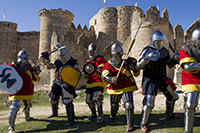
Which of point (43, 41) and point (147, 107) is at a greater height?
point (43, 41)

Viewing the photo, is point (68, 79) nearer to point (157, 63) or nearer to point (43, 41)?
point (157, 63)

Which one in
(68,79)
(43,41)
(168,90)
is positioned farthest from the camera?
(43,41)

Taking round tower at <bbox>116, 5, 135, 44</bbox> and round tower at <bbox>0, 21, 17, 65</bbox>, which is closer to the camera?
round tower at <bbox>116, 5, 135, 44</bbox>

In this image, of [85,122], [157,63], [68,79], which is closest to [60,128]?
[85,122]

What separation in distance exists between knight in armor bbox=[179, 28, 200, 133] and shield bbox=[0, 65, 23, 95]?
12.1 ft

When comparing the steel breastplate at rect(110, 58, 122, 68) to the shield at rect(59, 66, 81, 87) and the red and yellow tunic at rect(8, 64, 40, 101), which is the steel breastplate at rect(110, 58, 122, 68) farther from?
the red and yellow tunic at rect(8, 64, 40, 101)

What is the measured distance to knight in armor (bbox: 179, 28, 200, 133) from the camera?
9.86 feet

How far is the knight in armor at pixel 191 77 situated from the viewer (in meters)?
3.00

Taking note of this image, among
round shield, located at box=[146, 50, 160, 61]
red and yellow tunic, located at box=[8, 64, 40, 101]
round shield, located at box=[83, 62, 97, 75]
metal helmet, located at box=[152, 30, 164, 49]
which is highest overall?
metal helmet, located at box=[152, 30, 164, 49]

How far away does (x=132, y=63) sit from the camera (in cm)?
369

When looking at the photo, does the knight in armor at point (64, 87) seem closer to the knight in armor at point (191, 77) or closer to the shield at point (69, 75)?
the shield at point (69, 75)

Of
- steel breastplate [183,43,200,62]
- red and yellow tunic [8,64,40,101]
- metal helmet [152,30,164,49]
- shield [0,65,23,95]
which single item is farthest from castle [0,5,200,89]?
shield [0,65,23,95]

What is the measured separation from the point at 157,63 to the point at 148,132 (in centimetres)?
138

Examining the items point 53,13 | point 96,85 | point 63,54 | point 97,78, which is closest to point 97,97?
point 96,85
